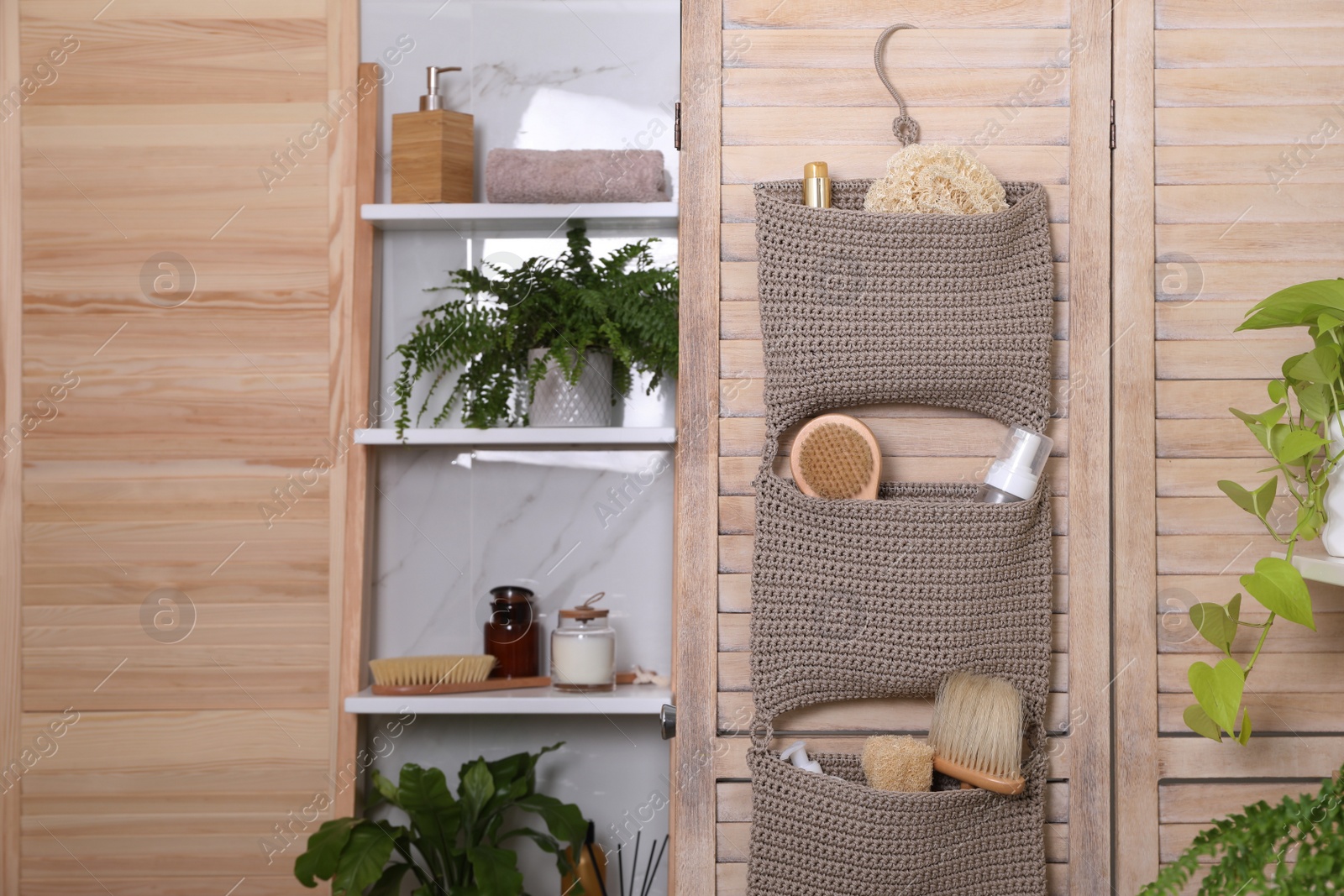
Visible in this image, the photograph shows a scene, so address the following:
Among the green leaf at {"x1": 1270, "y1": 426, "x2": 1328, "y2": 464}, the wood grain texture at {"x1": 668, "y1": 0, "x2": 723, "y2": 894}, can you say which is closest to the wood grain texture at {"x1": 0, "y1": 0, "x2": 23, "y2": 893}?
the wood grain texture at {"x1": 668, "y1": 0, "x2": 723, "y2": 894}

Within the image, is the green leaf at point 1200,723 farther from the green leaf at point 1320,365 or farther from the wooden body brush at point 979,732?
the green leaf at point 1320,365

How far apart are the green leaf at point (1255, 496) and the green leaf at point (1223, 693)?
14 centimetres

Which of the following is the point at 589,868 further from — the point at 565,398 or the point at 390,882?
the point at 565,398

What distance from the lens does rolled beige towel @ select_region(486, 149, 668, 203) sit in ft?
3.82

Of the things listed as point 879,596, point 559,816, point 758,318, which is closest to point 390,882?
point 559,816

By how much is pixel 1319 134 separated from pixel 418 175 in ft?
3.53

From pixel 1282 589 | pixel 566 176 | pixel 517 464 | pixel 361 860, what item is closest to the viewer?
pixel 1282 589

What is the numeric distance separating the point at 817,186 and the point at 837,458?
11.0 inches

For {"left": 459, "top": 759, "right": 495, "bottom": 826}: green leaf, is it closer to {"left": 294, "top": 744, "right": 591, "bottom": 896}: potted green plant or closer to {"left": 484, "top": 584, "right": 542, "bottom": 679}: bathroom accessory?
{"left": 294, "top": 744, "right": 591, "bottom": 896}: potted green plant

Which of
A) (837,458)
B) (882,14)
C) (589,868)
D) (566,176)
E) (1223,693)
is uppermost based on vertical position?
(882,14)

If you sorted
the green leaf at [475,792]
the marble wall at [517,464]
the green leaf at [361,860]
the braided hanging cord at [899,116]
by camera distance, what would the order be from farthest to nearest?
the marble wall at [517,464] < the green leaf at [475,792] < the green leaf at [361,860] < the braided hanging cord at [899,116]

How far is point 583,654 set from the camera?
1.20m

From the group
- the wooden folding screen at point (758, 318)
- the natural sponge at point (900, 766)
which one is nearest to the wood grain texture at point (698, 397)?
the wooden folding screen at point (758, 318)

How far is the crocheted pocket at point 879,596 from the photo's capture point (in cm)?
89
